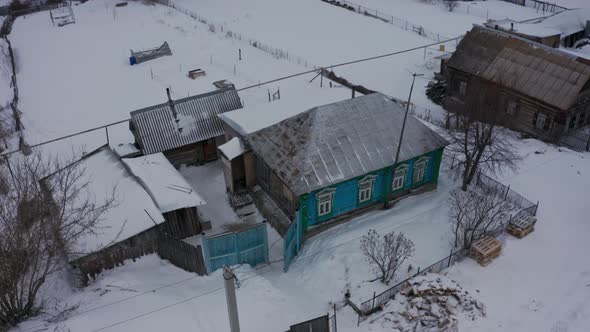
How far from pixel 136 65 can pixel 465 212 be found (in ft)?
96.7

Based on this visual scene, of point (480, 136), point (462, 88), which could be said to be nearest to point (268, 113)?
point (480, 136)

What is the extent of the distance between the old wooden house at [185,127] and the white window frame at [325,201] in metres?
7.79

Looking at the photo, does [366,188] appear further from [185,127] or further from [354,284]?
[185,127]

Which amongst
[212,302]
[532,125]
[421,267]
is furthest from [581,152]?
[212,302]

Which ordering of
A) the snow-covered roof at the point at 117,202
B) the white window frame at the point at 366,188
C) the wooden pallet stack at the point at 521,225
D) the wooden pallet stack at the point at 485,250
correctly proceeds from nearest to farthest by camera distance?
the snow-covered roof at the point at 117,202
the wooden pallet stack at the point at 485,250
the wooden pallet stack at the point at 521,225
the white window frame at the point at 366,188

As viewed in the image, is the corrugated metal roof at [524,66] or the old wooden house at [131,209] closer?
the old wooden house at [131,209]

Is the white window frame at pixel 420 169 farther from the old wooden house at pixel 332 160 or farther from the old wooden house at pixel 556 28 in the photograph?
the old wooden house at pixel 556 28

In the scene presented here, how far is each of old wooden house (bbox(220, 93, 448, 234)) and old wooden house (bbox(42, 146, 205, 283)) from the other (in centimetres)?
293

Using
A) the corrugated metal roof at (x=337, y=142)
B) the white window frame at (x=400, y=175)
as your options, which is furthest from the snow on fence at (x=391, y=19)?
the white window frame at (x=400, y=175)

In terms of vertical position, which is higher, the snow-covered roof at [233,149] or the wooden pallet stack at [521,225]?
the snow-covered roof at [233,149]

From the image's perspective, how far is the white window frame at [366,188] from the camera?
1969cm

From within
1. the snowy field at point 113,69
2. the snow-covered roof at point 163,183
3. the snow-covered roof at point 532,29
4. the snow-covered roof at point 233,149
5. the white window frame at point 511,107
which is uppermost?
the snow-covered roof at point 532,29

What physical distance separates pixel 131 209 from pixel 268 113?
7.37 meters

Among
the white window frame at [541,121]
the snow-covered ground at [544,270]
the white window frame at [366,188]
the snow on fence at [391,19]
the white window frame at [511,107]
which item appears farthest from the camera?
the snow on fence at [391,19]
